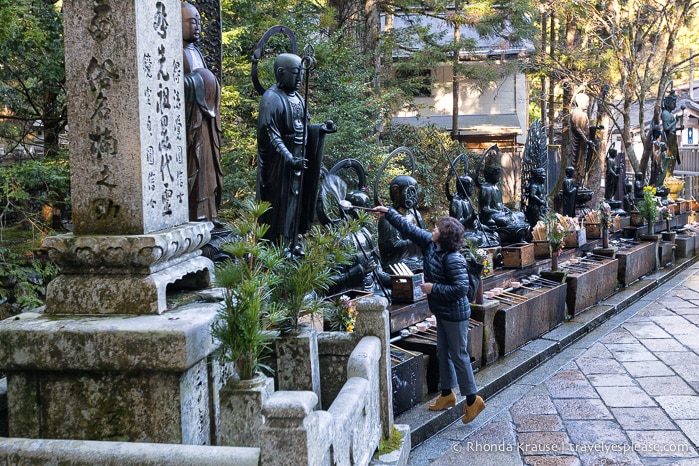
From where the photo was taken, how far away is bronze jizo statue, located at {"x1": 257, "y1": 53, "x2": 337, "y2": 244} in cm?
665

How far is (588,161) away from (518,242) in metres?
6.27

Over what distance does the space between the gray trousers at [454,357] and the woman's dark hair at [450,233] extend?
660mm

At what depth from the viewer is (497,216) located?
1205cm

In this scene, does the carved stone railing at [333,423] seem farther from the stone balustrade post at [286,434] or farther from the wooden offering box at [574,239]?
the wooden offering box at [574,239]

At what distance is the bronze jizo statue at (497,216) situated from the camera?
11.8 meters

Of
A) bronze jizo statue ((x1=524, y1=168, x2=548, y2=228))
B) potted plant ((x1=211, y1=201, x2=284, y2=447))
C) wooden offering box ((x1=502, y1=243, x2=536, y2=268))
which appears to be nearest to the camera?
potted plant ((x1=211, y1=201, x2=284, y2=447))

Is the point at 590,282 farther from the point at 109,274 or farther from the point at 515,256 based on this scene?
the point at 109,274

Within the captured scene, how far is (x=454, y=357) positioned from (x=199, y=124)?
3.10m

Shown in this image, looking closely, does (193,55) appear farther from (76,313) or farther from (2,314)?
(2,314)

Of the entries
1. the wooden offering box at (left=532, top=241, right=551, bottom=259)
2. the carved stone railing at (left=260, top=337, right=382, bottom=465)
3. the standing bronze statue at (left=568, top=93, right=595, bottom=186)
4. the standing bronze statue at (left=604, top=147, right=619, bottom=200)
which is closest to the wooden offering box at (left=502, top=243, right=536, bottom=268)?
the wooden offering box at (left=532, top=241, right=551, bottom=259)

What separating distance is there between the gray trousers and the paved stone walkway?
1.41ft

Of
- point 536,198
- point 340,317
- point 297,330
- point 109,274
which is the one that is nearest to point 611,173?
point 536,198

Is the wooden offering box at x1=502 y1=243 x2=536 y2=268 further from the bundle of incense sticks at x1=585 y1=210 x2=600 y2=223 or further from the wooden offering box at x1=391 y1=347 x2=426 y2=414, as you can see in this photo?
the bundle of incense sticks at x1=585 y1=210 x2=600 y2=223

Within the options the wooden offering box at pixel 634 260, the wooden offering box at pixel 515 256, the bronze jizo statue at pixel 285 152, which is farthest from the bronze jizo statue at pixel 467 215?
the bronze jizo statue at pixel 285 152
